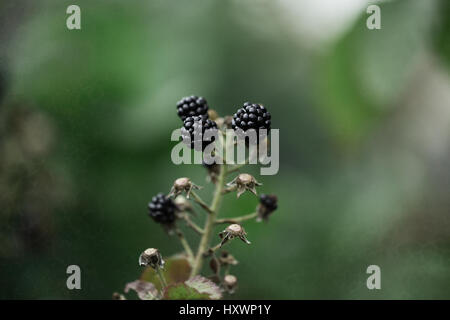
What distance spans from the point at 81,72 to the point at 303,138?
150 cm

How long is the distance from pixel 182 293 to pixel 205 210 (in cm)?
18

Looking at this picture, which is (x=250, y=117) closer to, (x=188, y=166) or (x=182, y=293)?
(x=182, y=293)

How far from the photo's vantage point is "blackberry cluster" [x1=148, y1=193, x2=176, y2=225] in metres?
1.08

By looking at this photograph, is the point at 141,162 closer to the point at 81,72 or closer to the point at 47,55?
the point at 81,72

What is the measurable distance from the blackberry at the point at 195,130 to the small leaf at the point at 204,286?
27 centimetres

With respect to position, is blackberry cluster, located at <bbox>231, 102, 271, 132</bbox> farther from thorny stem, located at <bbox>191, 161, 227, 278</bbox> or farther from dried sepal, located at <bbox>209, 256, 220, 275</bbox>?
dried sepal, located at <bbox>209, 256, 220, 275</bbox>

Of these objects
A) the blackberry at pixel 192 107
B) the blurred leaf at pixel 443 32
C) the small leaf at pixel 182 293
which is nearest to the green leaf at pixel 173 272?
the small leaf at pixel 182 293

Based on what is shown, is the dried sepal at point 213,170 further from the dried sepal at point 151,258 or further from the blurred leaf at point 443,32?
the blurred leaf at point 443,32

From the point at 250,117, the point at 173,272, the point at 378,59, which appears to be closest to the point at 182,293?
the point at 173,272

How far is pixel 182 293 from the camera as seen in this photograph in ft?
3.09

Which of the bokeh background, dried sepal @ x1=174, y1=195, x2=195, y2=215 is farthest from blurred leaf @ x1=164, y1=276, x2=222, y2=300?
the bokeh background

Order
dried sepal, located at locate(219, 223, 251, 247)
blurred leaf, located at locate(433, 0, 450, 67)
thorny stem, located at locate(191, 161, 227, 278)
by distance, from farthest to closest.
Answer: blurred leaf, located at locate(433, 0, 450, 67), thorny stem, located at locate(191, 161, 227, 278), dried sepal, located at locate(219, 223, 251, 247)

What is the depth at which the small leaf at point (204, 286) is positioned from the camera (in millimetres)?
924

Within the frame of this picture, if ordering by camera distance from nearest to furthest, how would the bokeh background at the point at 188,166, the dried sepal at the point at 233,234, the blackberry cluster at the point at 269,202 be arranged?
the dried sepal at the point at 233,234, the blackberry cluster at the point at 269,202, the bokeh background at the point at 188,166
